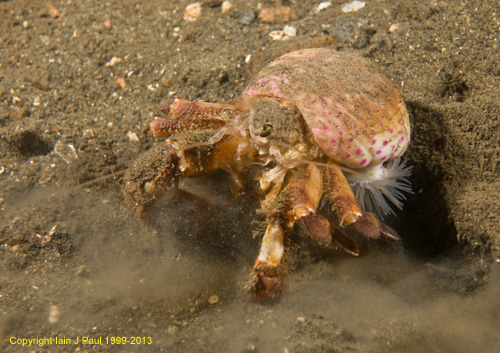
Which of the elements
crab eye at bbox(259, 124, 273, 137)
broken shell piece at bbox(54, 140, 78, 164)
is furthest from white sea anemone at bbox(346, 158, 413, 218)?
broken shell piece at bbox(54, 140, 78, 164)

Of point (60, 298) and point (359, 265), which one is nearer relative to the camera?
point (60, 298)

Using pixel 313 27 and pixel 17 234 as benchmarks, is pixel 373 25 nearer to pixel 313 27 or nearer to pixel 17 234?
pixel 313 27

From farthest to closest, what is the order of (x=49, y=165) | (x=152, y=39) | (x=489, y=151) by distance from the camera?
1. (x=152, y=39)
2. (x=49, y=165)
3. (x=489, y=151)

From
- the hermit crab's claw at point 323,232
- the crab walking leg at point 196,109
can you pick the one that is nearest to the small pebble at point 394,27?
the crab walking leg at point 196,109

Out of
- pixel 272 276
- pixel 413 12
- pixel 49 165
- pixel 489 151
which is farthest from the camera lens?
pixel 413 12

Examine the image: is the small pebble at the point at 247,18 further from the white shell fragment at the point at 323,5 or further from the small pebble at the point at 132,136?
the small pebble at the point at 132,136

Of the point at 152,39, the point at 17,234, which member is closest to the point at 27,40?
the point at 152,39
